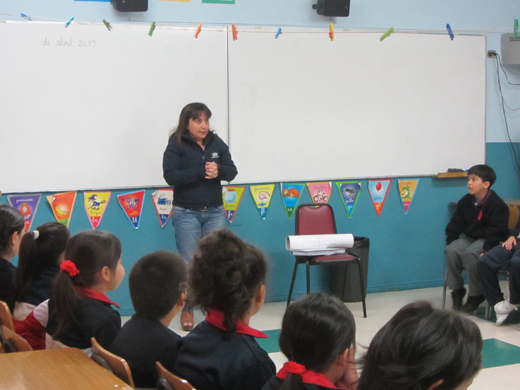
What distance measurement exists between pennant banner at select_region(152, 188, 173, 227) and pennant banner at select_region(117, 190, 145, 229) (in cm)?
10

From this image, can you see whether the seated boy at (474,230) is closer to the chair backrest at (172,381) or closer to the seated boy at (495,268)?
the seated boy at (495,268)

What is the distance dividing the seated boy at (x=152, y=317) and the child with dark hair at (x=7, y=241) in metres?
0.93

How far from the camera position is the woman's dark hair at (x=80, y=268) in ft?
6.48

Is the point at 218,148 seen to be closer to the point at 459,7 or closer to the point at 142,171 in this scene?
the point at 142,171

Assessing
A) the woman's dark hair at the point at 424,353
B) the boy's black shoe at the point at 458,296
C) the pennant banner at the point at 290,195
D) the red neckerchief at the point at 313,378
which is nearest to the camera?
the woman's dark hair at the point at 424,353

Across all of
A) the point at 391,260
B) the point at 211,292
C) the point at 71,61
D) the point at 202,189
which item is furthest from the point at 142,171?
the point at 211,292

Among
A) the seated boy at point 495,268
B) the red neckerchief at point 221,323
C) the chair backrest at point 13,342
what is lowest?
the seated boy at point 495,268

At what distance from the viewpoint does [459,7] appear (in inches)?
196

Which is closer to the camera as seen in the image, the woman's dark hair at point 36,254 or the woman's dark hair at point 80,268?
the woman's dark hair at point 80,268

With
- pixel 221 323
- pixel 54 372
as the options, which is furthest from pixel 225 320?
pixel 54 372

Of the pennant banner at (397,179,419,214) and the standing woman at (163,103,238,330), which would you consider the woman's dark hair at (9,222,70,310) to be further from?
the pennant banner at (397,179,419,214)

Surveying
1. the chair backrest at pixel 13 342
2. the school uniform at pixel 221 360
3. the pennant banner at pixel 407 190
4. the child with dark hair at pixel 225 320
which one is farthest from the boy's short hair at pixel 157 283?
the pennant banner at pixel 407 190

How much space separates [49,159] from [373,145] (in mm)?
2471

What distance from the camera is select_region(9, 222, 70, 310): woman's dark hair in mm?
2393
